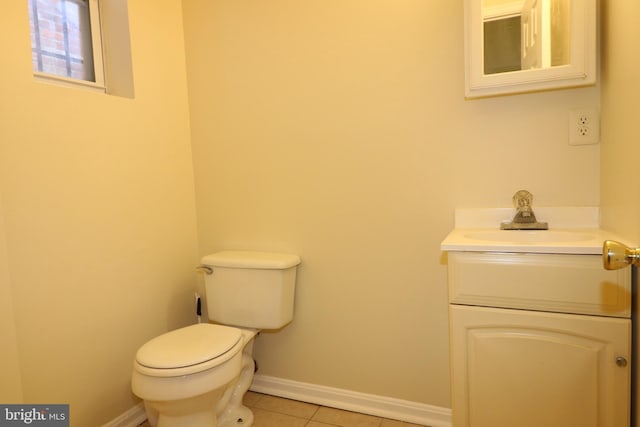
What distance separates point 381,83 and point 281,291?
978 mm

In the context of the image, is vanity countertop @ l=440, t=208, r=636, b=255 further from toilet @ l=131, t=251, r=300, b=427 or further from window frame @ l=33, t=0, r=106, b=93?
window frame @ l=33, t=0, r=106, b=93

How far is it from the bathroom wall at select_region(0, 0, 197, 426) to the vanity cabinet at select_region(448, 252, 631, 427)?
52.5 inches

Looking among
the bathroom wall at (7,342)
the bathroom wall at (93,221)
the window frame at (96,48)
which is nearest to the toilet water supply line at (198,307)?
the bathroom wall at (93,221)

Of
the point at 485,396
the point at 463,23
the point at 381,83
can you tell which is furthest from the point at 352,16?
the point at 485,396

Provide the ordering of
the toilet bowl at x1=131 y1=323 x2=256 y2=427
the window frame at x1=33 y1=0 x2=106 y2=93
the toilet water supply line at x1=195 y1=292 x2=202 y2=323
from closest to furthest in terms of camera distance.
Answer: the toilet bowl at x1=131 y1=323 x2=256 y2=427 → the window frame at x1=33 y1=0 x2=106 y2=93 → the toilet water supply line at x1=195 y1=292 x2=202 y2=323

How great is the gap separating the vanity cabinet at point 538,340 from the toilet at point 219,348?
78cm

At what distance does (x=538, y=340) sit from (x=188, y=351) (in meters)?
1.12

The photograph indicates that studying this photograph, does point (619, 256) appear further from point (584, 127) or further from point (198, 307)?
point (198, 307)

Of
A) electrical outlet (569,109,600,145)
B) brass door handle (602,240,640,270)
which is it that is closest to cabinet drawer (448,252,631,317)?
brass door handle (602,240,640,270)

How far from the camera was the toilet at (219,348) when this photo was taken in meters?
1.30

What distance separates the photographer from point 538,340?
3.57 ft

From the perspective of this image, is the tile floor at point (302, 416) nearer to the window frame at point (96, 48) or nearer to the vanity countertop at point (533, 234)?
the vanity countertop at point (533, 234)

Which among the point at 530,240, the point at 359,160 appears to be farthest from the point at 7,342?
the point at 530,240

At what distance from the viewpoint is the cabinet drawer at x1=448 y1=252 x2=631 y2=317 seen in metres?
1.02
